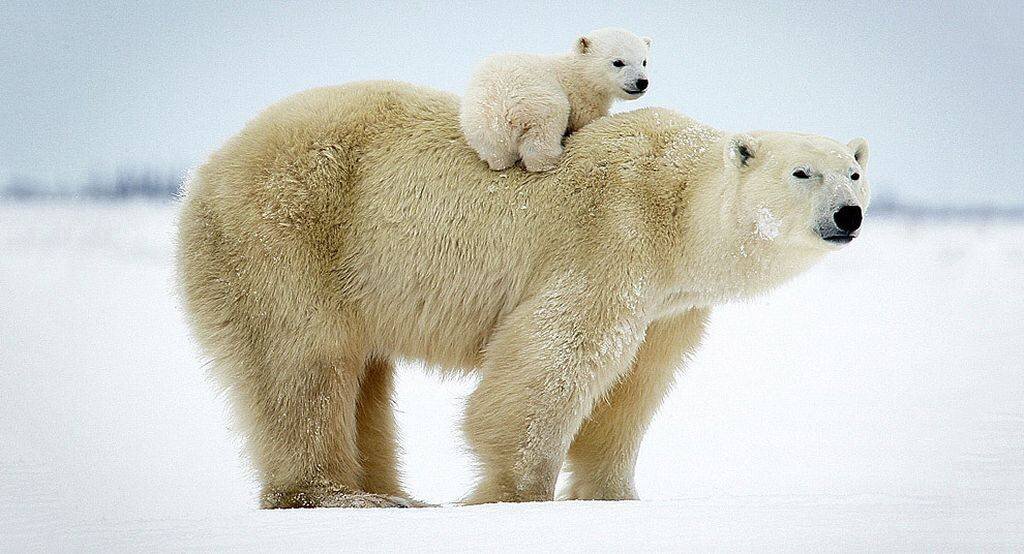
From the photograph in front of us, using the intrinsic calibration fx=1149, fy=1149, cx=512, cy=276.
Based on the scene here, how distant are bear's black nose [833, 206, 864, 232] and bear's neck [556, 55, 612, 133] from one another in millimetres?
1565

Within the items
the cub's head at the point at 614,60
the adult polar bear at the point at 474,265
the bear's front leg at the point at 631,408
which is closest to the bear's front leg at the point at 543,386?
the adult polar bear at the point at 474,265

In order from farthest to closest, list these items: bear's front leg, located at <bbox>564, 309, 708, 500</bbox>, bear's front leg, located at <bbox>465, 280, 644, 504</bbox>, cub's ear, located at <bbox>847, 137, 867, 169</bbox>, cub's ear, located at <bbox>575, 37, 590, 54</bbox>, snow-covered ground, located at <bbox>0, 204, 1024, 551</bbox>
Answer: bear's front leg, located at <bbox>564, 309, 708, 500</bbox> → cub's ear, located at <bbox>575, 37, 590, 54</bbox> → cub's ear, located at <bbox>847, 137, 867, 169</bbox> → bear's front leg, located at <bbox>465, 280, 644, 504</bbox> → snow-covered ground, located at <bbox>0, 204, 1024, 551</bbox>

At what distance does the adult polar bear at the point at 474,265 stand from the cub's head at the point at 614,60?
21 centimetres

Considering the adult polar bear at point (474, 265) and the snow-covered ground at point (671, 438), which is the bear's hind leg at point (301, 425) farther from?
the snow-covered ground at point (671, 438)

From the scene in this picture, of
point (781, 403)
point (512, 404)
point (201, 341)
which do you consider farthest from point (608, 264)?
point (781, 403)

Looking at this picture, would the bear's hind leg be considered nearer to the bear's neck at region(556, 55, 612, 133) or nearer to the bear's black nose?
the bear's neck at region(556, 55, 612, 133)

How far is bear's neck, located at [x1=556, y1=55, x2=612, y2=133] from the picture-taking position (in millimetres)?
6332

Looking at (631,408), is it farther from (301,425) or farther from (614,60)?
(614,60)

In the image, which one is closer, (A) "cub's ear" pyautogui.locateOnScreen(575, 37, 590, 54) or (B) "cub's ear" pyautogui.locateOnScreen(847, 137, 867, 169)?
(B) "cub's ear" pyautogui.locateOnScreen(847, 137, 867, 169)

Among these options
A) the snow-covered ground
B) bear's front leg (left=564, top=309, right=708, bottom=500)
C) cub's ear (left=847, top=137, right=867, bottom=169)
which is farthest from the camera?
bear's front leg (left=564, top=309, right=708, bottom=500)

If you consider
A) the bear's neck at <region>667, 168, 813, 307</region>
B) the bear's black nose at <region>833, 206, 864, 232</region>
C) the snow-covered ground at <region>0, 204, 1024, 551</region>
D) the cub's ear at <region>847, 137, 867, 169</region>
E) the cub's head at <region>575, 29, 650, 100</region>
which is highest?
the cub's head at <region>575, 29, 650, 100</region>

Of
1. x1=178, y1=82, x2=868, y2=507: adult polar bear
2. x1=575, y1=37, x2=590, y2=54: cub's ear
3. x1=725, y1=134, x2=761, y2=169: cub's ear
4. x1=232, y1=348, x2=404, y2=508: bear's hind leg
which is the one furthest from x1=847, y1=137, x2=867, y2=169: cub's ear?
x1=232, y1=348, x2=404, y2=508: bear's hind leg

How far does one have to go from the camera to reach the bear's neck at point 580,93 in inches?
249

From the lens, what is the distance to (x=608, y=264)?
592cm
